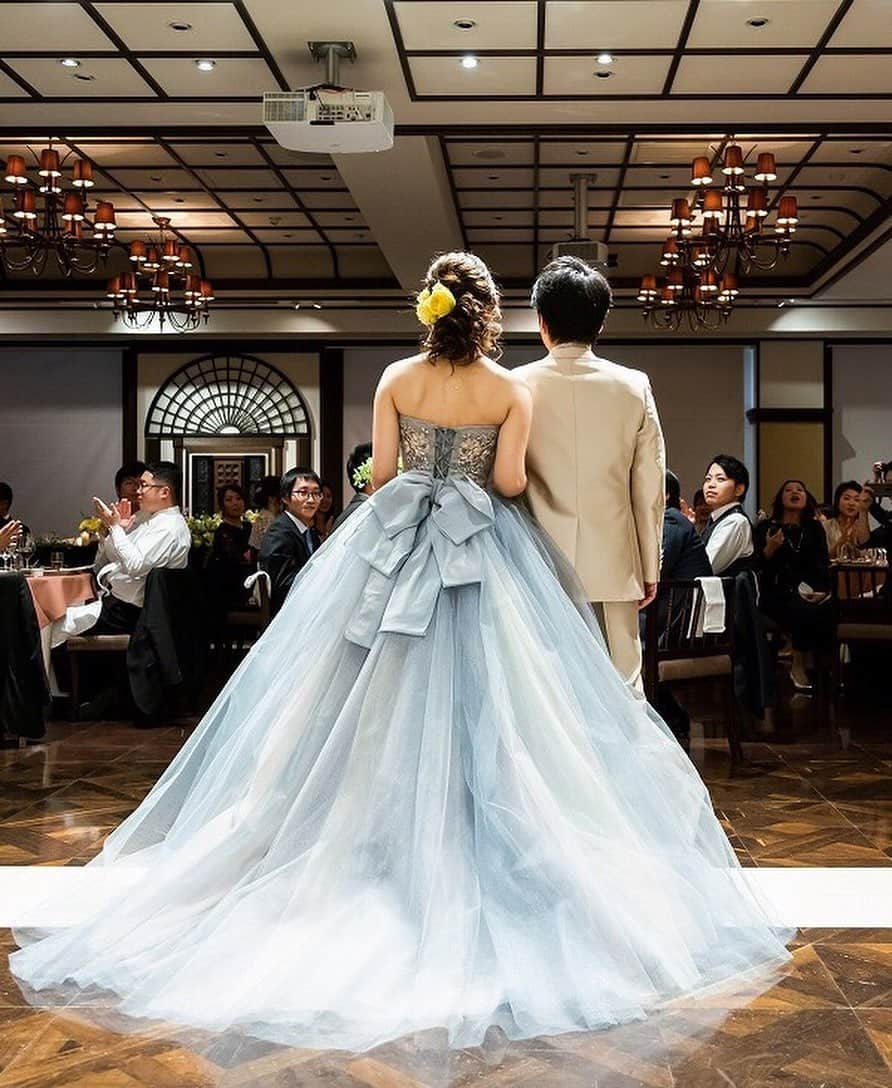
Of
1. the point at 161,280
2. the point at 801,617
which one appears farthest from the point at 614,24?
the point at 161,280

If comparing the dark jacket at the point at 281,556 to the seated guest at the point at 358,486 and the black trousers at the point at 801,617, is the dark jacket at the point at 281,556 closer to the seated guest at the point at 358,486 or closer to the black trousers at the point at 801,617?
the seated guest at the point at 358,486

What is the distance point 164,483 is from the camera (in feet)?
22.6

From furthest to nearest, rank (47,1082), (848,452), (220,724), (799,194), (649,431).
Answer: (848,452) → (799,194) → (649,431) → (220,724) → (47,1082)

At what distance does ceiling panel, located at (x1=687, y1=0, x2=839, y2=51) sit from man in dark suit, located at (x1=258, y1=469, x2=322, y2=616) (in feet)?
8.93

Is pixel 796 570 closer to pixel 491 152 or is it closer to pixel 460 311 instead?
pixel 491 152

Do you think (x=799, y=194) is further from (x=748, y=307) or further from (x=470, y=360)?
(x=470, y=360)

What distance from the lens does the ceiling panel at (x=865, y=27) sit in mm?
5660

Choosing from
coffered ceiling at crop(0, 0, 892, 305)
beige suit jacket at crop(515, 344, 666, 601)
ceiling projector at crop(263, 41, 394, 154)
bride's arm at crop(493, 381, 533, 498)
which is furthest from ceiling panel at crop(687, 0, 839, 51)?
bride's arm at crop(493, 381, 533, 498)

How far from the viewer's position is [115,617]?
691cm

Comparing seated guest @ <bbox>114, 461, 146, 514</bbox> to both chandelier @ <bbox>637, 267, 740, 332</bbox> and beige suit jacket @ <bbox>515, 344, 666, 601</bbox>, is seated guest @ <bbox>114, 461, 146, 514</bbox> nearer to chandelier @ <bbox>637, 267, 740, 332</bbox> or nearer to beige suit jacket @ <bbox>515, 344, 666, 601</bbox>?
chandelier @ <bbox>637, 267, 740, 332</bbox>

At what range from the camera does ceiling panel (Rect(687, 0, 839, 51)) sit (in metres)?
5.66

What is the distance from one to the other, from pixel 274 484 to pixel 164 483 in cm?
409

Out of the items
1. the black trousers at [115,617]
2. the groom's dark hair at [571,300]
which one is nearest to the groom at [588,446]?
the groom's dark hair at [571,300]

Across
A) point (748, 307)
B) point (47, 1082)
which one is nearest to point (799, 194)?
point (748, 307)
